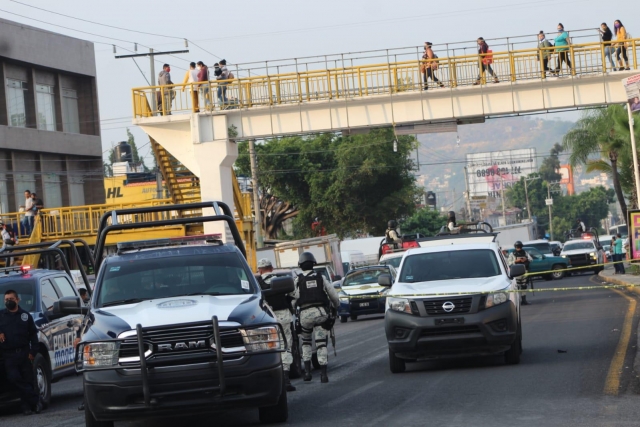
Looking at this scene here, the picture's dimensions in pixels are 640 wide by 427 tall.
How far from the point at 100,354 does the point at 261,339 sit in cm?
153

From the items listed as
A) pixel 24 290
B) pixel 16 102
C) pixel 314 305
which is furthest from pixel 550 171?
pixel 314 305

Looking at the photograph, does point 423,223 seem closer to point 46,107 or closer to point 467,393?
point 46,107

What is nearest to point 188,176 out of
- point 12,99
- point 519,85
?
point 12,99

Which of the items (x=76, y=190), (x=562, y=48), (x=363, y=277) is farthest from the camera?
(x=76, y=190)

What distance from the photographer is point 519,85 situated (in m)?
34.4

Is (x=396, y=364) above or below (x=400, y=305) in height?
below

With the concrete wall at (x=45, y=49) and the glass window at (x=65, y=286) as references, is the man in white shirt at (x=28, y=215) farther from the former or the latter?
the glass window at (x=65, y=286)

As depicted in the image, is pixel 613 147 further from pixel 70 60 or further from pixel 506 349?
pixel 506 349

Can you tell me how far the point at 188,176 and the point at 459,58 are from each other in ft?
39.4

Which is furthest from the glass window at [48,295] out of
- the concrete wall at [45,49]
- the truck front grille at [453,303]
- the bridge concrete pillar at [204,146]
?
the concrete wall at [45,49]

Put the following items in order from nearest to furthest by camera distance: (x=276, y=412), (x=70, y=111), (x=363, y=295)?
(x=276, y=412), (x=363, y=295), (x=70, y=111)

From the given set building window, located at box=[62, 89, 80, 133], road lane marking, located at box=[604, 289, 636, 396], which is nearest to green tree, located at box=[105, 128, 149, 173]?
building window, located at box=[62, 89, 80, 133]

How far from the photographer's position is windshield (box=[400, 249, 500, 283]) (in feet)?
52.9

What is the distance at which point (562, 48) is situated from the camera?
34.1m
